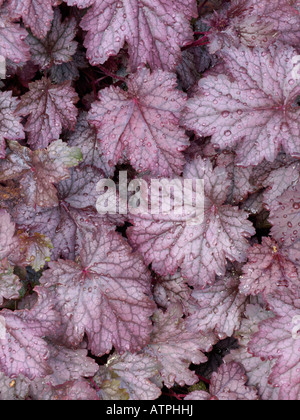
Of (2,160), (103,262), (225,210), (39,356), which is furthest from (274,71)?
(39,356)

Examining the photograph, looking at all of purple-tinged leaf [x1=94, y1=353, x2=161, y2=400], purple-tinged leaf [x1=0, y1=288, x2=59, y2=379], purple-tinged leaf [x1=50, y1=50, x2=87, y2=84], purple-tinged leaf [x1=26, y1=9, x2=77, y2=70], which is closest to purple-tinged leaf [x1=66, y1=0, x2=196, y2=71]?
purple-tinged leaf [x1=26, y1=9, x2=77, y2=70]

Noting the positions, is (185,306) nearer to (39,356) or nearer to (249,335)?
(249,335)

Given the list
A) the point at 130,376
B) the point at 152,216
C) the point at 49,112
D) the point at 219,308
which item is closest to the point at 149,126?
the point at 152,216

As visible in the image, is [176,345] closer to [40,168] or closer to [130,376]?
[130,376]

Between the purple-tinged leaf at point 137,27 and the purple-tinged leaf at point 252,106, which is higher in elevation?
the purple-tinged leaf at point 137,27

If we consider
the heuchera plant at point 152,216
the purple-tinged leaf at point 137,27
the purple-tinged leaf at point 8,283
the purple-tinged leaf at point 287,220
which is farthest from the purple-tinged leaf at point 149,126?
the purple-tinged leaf at point 8,283

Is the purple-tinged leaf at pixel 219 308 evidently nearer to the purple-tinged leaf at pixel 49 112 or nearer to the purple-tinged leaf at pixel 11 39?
the purple-tinged leaf at pixel 49 112

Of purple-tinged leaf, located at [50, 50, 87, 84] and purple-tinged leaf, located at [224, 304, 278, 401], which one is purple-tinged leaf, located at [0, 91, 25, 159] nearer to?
purple-tinged leaf, located at [50, 50, 87, 84]
